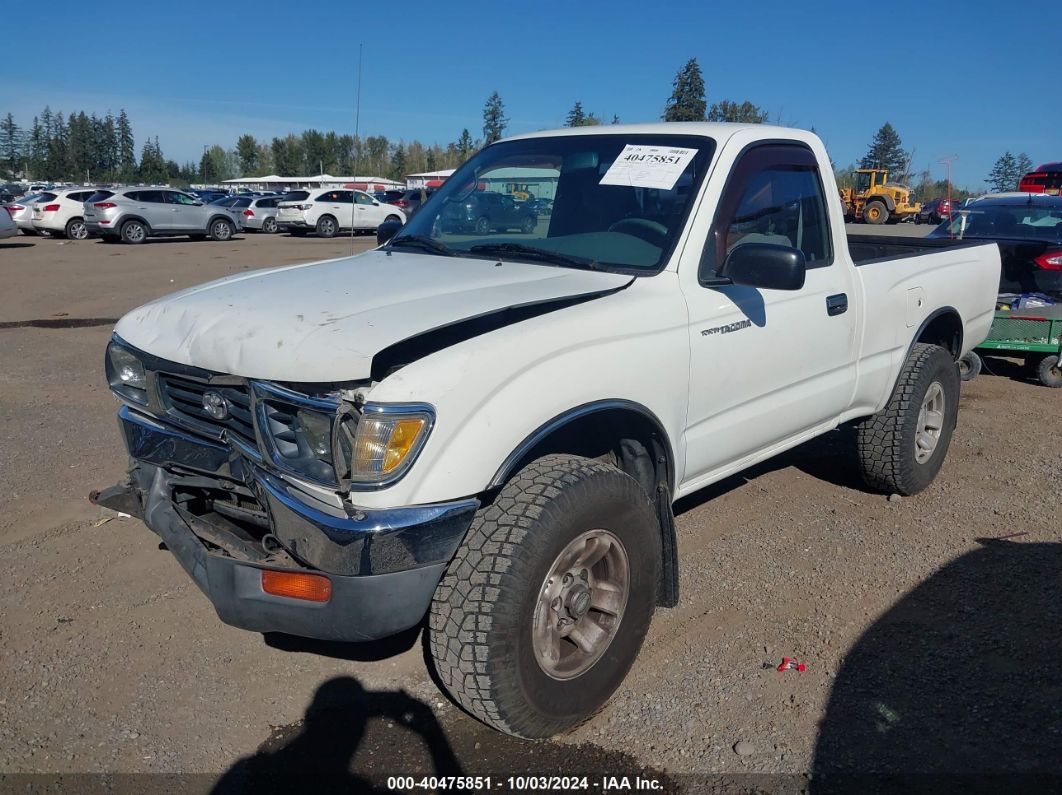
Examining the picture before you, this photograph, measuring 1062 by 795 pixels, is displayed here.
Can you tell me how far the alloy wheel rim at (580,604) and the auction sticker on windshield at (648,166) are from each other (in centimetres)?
156

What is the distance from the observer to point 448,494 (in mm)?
2533

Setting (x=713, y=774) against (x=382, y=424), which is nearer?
(x=382, y=424)

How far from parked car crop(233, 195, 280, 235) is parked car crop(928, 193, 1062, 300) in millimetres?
26486

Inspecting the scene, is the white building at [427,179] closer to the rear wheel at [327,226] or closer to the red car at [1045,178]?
the rear wheel at [327,226]

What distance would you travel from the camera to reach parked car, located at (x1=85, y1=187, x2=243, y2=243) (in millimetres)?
24969

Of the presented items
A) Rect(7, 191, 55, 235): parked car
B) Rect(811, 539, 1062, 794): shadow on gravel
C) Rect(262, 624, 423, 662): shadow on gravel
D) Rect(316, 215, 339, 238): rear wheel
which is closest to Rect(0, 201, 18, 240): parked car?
Rect(7, 191, 55, 235): parked car

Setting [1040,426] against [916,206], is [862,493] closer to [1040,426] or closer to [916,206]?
[1040,426]

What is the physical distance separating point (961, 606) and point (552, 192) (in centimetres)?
259

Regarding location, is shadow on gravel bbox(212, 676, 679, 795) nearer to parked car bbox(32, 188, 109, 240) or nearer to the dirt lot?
the dirt lot

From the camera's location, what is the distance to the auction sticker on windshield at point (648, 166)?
3.64 meters

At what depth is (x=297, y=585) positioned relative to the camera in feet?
8.51

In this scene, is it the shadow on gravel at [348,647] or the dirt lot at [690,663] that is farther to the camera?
the shadow on gravel at [348,647]

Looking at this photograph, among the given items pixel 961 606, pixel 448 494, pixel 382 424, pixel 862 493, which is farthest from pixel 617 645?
pixel 862 493

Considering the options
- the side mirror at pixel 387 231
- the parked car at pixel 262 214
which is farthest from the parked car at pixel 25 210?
the side mirror at pixel 387 231
